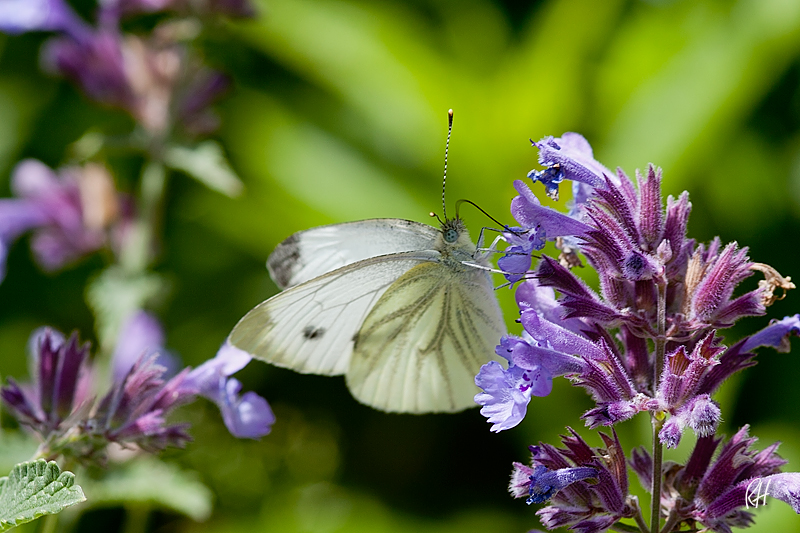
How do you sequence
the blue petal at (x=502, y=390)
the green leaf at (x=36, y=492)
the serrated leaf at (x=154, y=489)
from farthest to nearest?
the serrated leaf at (x=154, y=489) < the blue petal at (x=502, y=390) < the green leaf at (x=36, y=492)

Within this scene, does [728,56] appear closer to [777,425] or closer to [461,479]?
[777,425]

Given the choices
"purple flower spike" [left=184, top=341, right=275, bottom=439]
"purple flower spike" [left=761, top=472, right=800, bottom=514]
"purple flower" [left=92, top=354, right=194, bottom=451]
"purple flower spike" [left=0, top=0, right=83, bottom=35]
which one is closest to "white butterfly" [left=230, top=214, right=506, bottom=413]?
"purple flower spike" [left=184, top=341, right=275, bottom=439]

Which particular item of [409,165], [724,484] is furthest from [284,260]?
[409,165]

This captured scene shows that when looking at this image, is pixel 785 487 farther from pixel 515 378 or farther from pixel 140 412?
pixel 140 412

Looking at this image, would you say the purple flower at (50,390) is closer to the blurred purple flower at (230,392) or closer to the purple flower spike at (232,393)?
the blurred purple flower at (230,392)

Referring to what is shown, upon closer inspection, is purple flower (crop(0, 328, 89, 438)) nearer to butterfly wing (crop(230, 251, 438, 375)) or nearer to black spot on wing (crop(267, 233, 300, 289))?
butterfly wing (crop(230, 251, 438, 375))

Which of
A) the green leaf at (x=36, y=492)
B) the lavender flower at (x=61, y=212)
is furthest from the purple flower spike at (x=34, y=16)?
the green leaf at (x=36, y=492)

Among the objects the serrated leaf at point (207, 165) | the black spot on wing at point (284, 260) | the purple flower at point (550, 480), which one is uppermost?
the serrated leaf at point (207, 165)

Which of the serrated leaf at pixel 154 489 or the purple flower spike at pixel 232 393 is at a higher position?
the purple flower spike at pixel 232 393
